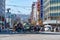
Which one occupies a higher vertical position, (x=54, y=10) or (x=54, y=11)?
(x=54, y=10)

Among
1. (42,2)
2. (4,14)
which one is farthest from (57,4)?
(42,2)

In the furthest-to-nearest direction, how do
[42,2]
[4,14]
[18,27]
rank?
1. [42,2]
2. [4,14]
3. [18,27]

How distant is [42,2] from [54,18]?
3586 centimetres

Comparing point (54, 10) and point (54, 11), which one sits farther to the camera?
point (54, 10)

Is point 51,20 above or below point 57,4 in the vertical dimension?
below

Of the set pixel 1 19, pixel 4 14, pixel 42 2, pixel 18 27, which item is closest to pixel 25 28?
pixel 18 27

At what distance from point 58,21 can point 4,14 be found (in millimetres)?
24932

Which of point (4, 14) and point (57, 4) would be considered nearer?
point (57, 4)

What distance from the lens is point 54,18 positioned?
98938mm

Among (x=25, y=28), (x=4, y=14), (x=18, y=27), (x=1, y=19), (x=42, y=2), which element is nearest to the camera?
(x=18, y=27)

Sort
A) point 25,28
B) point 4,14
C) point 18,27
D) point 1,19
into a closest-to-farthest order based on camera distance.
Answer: point 18,27 < point 25,28 < point 1,19 < point 4,14

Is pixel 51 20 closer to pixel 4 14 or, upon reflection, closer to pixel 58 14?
pixel 58 14

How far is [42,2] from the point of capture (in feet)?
438

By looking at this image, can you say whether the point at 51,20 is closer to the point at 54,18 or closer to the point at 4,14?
the point at 54,18
